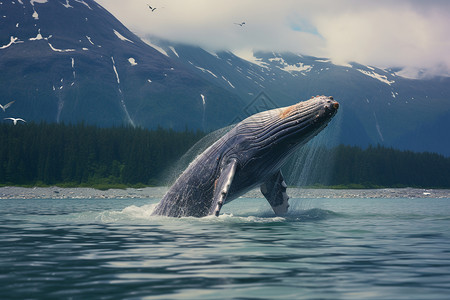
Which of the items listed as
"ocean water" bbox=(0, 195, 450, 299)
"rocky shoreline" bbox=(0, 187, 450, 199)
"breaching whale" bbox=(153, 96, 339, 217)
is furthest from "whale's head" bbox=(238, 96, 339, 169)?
"rocky shoreline" bbox=(0, 187, 450, 199)

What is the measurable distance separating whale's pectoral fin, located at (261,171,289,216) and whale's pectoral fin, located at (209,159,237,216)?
6.72 feet

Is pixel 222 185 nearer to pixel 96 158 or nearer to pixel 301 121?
pixel 301 121

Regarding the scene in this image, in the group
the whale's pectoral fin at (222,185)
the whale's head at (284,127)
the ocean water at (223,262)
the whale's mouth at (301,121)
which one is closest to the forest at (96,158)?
the whale's head at (284,127)

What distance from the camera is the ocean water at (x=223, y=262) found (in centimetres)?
758

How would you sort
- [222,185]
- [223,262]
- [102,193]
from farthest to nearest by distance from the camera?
1. [102,193]
2. [222,185]
3. [223,262]

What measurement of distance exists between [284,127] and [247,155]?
1317 millimetres

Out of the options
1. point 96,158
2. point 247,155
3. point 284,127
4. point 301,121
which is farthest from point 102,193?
point 301,121

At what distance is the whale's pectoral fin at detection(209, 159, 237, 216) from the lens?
1526cm

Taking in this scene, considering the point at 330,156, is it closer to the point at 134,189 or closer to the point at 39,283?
the point at 134,189

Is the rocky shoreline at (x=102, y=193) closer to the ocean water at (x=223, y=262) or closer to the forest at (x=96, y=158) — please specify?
the forest at (x=96, y=158)

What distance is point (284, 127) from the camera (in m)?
16.2

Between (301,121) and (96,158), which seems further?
(96,158)

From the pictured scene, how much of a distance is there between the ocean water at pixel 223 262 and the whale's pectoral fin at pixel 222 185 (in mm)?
455

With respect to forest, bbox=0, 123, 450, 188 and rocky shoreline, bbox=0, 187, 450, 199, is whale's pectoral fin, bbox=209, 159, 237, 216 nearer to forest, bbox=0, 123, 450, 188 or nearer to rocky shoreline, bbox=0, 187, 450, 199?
rocky shoreline, bbox=0, 187, 450, 199
